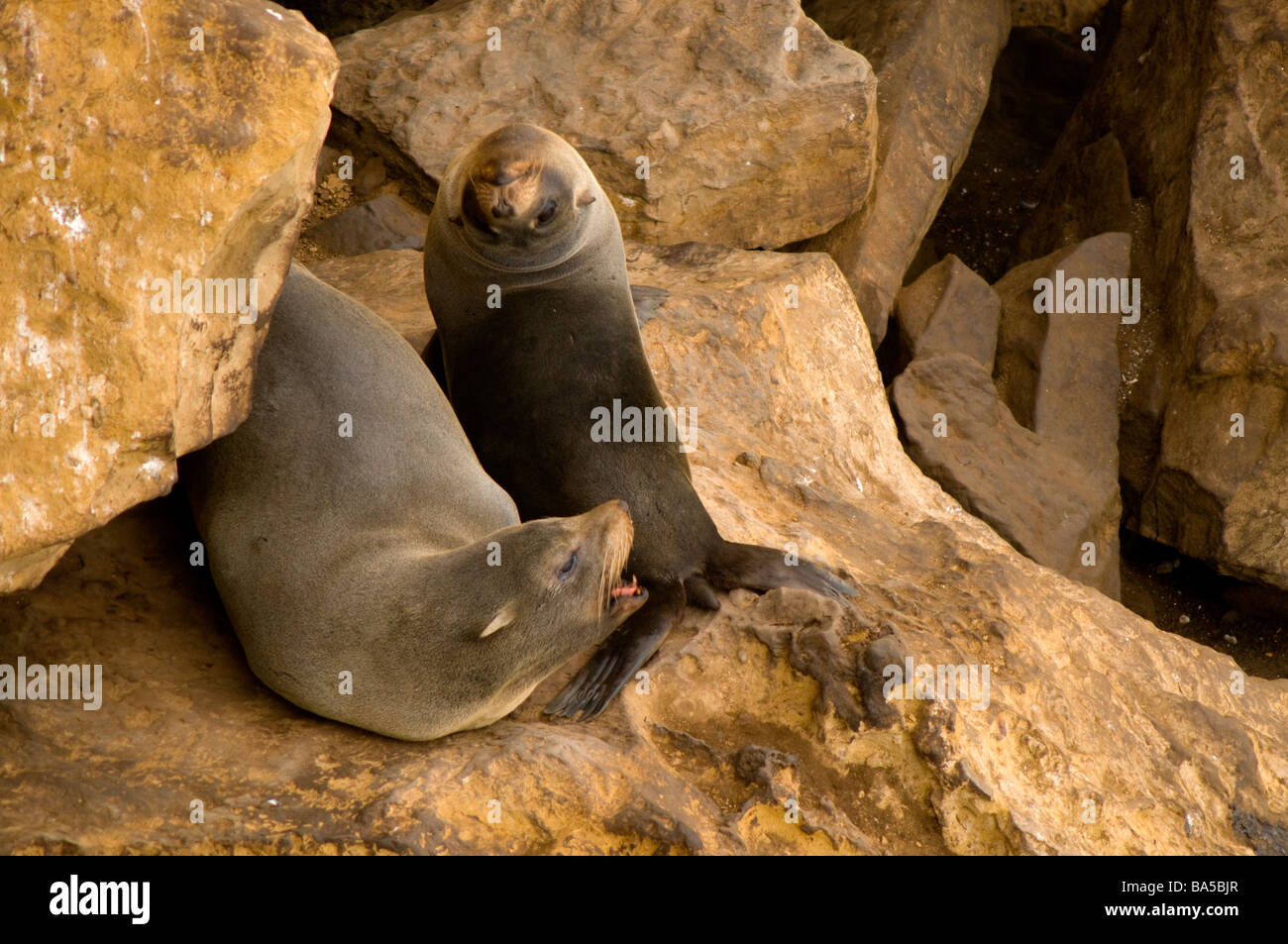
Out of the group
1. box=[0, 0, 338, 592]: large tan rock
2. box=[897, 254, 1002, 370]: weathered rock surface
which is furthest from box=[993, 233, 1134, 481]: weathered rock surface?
box=[0, 0, 338, 592]: large tan rock

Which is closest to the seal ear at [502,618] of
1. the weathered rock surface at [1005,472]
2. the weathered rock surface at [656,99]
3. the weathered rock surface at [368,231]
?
the weathered rock surface at [368,231]

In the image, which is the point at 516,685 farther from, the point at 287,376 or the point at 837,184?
the point at 837,184

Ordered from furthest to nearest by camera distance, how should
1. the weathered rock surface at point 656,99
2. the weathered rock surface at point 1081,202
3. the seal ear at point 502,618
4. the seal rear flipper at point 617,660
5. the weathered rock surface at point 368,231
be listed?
the weathered rock surface at point 1081,202
the weathered rock surface at point 656,99
the weathered rock surface at point 368,231
the seal rear flipper at point 617,660
the seal ear at point 502,618

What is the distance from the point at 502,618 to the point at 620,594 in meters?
0.46

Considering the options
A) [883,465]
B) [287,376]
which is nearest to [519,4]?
[883,465]

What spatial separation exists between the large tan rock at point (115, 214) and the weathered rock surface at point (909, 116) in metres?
5.38

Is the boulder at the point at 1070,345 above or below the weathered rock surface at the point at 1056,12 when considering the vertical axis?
below

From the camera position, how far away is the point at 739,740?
3742 mm

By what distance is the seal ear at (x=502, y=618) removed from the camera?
3535mm

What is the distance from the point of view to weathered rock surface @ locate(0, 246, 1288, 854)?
3.24 metres

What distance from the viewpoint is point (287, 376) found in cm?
386

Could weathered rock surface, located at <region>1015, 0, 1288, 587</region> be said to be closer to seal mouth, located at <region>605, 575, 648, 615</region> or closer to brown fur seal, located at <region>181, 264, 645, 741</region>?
seal mouth, located at <region>605, 575, 648, 615</region>

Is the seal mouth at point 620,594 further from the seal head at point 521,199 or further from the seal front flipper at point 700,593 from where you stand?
the seal head at point 521,199

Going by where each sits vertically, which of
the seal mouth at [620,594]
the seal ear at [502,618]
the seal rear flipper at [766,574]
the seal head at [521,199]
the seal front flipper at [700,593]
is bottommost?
the seal front flipper at [700,593]
